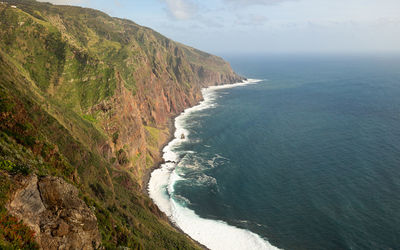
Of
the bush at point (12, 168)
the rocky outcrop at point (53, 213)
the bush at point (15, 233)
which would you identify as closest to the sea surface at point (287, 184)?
the rocky outcrop at point (53, 213)

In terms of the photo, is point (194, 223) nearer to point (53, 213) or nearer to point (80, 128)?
point (80, 128)

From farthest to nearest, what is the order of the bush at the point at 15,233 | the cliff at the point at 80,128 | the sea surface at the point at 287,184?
the sea surface at the point at 287,184 → the cliff at the point at 80,128 → the bush at the point at 15,233

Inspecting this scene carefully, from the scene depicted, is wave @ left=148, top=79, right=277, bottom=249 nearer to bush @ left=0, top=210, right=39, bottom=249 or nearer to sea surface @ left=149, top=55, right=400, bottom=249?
sea surface @ left=149, top=55, right=400, bottom=249

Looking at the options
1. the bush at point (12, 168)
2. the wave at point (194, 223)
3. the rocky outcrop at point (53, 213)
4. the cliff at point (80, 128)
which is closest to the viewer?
the rocky outcrop at point (53, 213)

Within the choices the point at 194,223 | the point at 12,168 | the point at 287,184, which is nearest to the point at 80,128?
the point at 194,223

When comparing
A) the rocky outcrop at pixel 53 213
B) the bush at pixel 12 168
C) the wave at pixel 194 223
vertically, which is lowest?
the wave at pixel 194 223

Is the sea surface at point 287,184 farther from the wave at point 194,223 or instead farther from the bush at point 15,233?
the bush at point 15,233
